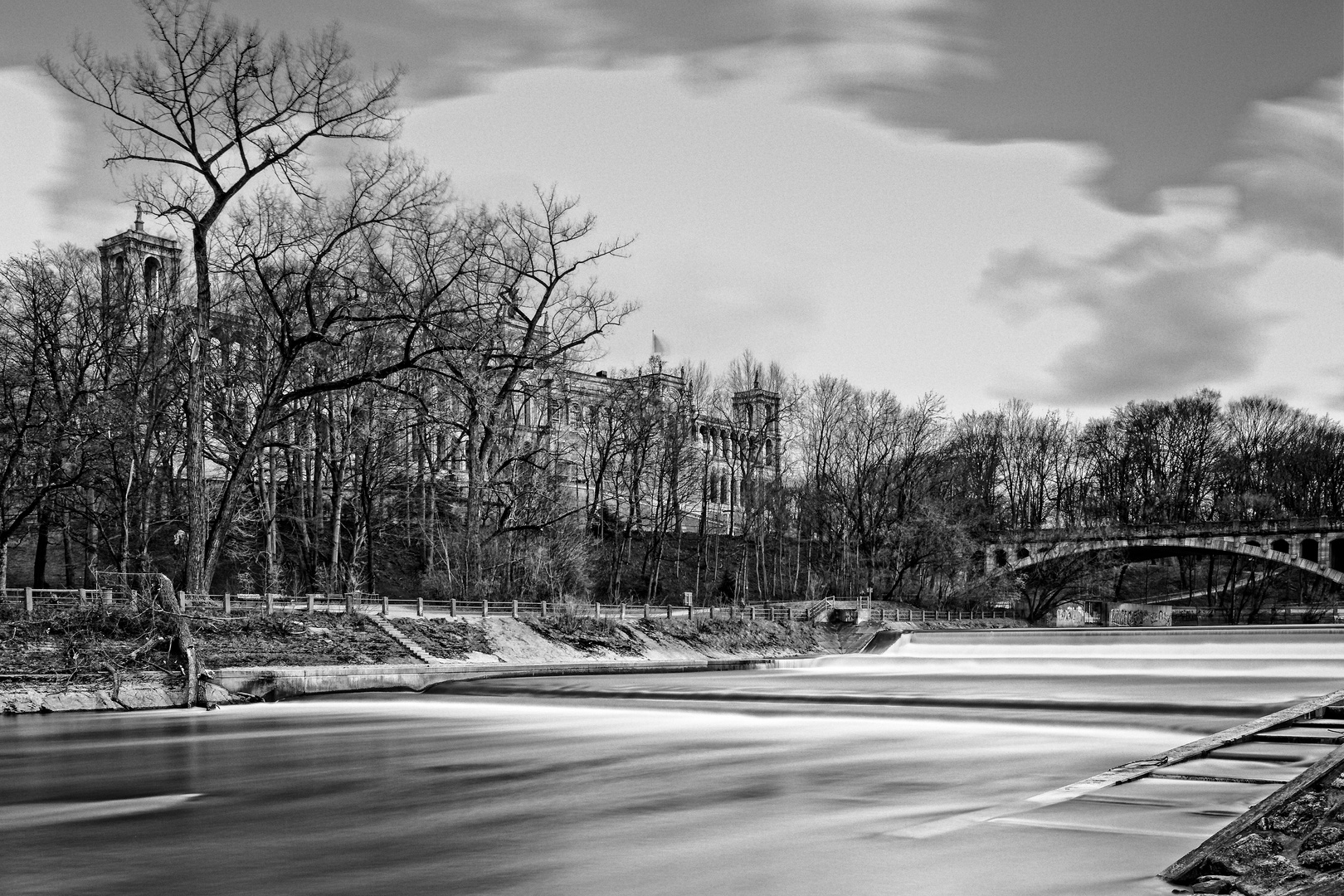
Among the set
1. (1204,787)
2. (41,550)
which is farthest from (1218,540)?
(1204,787)

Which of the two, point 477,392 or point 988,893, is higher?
point 477,392

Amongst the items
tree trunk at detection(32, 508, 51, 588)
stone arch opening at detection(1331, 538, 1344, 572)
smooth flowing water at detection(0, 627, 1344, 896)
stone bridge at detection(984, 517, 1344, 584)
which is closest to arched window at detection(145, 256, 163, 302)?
tree trunk at detection(32, 508, 51, 588)

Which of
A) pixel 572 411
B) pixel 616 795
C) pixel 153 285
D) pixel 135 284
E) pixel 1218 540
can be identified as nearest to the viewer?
pixel 616 795

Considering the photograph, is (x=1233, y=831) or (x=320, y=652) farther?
(x=320, y=652)

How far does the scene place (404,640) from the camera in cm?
3897

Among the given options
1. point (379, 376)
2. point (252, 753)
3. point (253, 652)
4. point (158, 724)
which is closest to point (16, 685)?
point (158, 724)

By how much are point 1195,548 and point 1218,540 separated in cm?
171

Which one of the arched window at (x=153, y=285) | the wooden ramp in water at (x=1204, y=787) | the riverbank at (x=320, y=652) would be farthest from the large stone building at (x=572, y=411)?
the wooden ramp in water at (x=1204, y=787)

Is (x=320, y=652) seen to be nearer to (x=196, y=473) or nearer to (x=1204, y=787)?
(x=196, y=473)

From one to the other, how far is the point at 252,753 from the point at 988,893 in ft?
44.5

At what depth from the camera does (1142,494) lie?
342 feet

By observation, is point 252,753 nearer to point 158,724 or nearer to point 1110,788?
point 158,724

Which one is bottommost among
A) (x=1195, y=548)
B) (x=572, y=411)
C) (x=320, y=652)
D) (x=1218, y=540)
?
(x=320, y=652)

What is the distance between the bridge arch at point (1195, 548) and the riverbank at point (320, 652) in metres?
38.5
